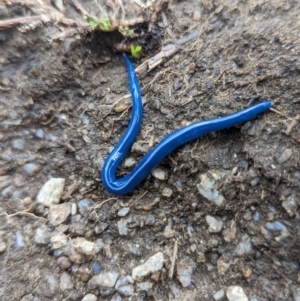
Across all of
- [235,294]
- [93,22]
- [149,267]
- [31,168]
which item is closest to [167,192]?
[149,267]

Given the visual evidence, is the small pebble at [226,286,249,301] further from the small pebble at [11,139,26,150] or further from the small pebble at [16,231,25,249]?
the small pebble at [11,139,26,150]

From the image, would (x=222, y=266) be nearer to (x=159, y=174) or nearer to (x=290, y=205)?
(x=290, y=205)

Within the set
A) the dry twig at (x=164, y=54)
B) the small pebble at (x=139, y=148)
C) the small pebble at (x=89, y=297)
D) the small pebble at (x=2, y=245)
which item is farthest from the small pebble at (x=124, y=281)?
the dry twig at (x=164, y=54)

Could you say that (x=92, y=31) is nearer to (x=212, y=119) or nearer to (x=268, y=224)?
(x=212, y=119)

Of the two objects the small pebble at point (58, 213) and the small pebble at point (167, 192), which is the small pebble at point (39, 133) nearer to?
the small pebble at point (58, 213)

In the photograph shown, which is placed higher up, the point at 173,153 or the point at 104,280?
the point at 173,153

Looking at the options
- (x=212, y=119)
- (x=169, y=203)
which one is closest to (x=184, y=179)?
(x=169, y=203)

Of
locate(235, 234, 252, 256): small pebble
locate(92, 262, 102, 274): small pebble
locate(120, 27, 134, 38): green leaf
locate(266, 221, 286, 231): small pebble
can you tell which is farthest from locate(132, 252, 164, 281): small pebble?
locate(120, 27, 134, 38): green leaf
